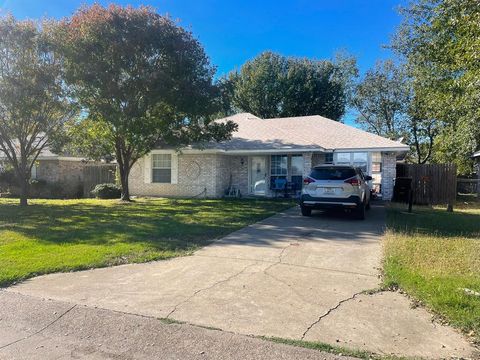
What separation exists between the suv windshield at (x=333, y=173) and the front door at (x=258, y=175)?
8.47 metres

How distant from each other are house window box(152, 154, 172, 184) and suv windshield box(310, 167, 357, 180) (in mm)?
10984

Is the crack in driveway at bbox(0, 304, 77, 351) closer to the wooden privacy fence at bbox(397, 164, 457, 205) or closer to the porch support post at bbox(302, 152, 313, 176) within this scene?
the porch support post at bbox(302, 152, 313, 176)

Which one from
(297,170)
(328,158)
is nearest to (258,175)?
(297,170)

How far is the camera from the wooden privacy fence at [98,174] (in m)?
25.9

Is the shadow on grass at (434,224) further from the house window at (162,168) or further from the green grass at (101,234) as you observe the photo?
the house window at (162,168)

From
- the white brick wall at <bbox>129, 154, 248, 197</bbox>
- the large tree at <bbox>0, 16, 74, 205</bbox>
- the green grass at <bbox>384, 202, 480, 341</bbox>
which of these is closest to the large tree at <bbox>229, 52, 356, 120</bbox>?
the white brick wall at <bbox>129, 154, 248, 197</bbox>

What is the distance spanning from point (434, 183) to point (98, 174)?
67.1ft

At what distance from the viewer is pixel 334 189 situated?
1127 cm

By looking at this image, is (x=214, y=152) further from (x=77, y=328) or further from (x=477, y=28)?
(x=77, y=328)

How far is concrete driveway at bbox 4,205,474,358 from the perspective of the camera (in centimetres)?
401

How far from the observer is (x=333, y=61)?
3672cm

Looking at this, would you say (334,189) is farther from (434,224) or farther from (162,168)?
(162,168)

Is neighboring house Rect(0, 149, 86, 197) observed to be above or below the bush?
above

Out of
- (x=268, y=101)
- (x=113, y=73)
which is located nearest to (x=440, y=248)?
(x=113, y=73)
